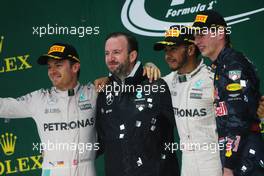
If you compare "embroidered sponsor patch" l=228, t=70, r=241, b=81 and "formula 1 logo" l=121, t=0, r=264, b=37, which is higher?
"formula 1 logo" l=121, t=0, r=264, b=37

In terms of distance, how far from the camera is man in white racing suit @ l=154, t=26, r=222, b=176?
4699 millimetres

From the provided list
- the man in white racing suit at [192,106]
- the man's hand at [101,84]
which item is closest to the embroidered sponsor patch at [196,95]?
the man in white racing suit at [192,106]

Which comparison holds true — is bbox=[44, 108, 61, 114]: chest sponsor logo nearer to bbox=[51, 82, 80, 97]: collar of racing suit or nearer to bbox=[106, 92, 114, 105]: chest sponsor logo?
bbox=[51, 82, 80, 97]: collar of racing suit

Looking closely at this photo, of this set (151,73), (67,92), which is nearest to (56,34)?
(67,92)

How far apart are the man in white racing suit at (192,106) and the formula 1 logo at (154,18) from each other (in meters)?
0.68

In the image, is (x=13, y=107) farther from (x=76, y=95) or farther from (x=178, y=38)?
(x=178, y=38)

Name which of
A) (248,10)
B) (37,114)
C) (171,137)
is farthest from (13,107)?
(248,10)

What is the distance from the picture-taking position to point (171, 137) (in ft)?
16.3

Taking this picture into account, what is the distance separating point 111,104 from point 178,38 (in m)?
0.70

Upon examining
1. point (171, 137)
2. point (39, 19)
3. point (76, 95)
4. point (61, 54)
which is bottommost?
point (171, 137)

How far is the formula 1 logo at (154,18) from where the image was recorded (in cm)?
554

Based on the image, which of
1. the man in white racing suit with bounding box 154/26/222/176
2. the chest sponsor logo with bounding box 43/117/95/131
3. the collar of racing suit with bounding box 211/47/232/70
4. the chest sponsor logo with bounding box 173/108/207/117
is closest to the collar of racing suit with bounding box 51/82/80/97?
the chest sponsor logo with bounding box 43/117/95/131

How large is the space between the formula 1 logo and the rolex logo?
54.5 inches

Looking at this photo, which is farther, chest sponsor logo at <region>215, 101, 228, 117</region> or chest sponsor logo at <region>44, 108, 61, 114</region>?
chest sponsor logo at <region>44, 108, 61, 114</region>
